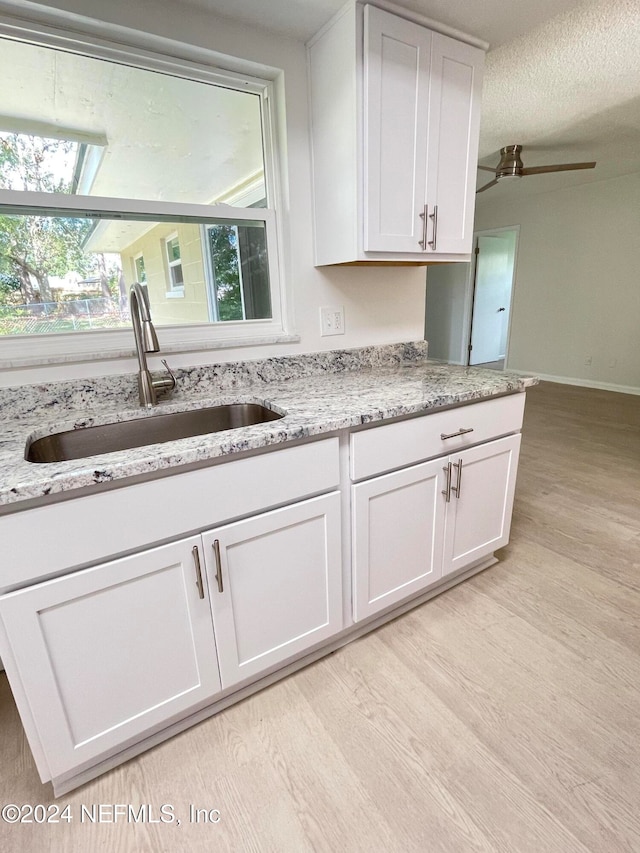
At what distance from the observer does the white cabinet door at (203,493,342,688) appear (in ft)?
3.70

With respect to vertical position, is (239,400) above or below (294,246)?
below

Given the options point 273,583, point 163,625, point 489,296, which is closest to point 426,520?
point 273,583

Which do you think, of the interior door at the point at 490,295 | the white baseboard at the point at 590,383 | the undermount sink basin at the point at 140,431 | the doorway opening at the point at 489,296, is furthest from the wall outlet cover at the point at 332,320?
the interior door at the point at 490,295

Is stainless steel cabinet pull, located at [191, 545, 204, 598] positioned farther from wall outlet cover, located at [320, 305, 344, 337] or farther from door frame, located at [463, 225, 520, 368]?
door frame, located at [463, 225, 520, 368]

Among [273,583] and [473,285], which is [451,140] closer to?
[273,583]

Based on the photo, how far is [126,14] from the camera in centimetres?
127

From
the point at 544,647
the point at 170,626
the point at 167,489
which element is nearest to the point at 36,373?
the point at 167,489

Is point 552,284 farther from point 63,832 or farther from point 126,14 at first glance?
point 63,832

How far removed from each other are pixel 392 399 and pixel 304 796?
111cm

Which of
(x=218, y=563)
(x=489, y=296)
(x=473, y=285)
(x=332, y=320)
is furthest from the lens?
(x=489, y=296)

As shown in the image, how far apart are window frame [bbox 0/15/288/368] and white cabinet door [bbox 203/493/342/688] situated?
0.78 meters

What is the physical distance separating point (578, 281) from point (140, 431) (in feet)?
18.1

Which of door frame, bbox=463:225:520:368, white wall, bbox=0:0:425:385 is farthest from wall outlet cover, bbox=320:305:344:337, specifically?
door frame, bbox=463:225:520:368

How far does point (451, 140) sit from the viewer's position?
154 cm
